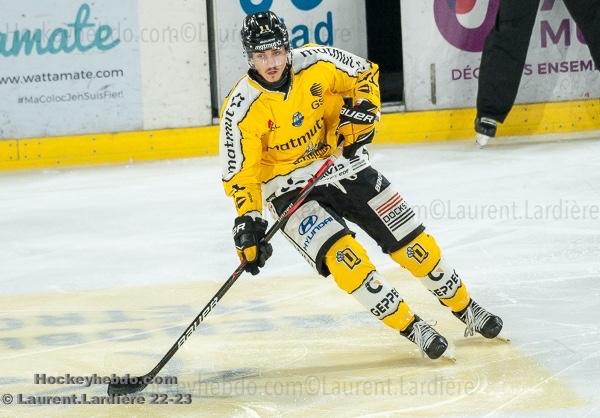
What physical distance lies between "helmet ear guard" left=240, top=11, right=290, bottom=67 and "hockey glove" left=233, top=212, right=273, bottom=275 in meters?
0.49

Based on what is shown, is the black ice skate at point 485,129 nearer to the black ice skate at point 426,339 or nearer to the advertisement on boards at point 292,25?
the advertisement on boards at point 292,25

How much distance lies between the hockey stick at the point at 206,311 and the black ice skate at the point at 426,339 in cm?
→ 52

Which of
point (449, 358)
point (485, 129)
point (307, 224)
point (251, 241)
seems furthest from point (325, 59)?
point (485, 129)

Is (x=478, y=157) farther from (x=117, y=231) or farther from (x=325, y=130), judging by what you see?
(x=325, y=130)

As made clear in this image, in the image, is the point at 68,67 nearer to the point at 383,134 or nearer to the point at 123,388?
the point at 383,134

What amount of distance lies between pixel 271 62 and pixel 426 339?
97 cm

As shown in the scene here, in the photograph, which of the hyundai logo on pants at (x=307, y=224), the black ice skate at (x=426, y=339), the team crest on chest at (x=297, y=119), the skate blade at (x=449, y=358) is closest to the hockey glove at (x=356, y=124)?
the team crest on chest at (x=297, y=119)

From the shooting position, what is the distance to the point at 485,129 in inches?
294

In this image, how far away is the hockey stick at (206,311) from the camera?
3.55m

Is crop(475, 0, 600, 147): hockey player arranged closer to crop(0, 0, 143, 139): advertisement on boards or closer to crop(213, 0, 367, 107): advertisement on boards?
crop(213, 0, 367, 107): advertisement on boards

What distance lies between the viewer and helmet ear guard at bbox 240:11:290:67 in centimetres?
367

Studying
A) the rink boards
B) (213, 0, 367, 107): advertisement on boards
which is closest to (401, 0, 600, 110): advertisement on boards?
the rink boards

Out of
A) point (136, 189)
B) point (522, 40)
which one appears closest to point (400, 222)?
point (136, 189)

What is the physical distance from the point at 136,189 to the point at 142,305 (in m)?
2.36
